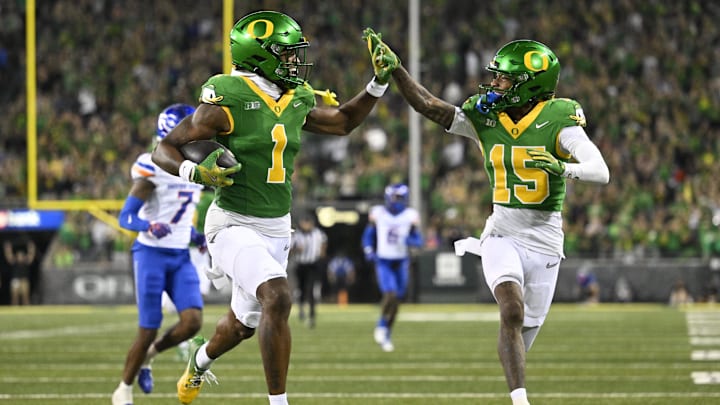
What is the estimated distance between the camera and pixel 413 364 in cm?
1108

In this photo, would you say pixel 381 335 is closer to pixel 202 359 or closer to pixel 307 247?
pixel 307 247

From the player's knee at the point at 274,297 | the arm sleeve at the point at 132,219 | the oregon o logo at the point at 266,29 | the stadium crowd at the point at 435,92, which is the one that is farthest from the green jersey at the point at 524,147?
the stadium crowd at the point at 435,92

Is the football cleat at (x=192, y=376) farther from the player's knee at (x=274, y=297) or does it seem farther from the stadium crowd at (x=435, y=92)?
the stadium crowd at (x=435, y=92)

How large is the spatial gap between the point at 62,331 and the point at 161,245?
7.89 metres

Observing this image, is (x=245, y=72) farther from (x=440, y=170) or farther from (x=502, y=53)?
(x=440, y=170)

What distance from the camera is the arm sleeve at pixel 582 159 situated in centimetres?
636

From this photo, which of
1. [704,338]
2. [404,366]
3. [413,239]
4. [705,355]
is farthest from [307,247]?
[705,355]

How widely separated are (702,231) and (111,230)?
32.2 ft

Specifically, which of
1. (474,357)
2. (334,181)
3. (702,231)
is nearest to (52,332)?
(474,357)

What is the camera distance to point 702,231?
70.6 ft

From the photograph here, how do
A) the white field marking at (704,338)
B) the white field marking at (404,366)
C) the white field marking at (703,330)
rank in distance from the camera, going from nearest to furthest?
the white field marking at (704,338) → the white field marking at (404,366) → the white field marking at (703,330)

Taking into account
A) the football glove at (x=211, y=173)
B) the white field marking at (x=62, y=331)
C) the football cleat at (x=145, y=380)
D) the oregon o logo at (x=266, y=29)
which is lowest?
the white field marking at (x=62, y=331)

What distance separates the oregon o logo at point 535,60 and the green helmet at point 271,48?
1.11 metres

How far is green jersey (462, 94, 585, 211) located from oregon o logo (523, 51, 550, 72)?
0.19 m
